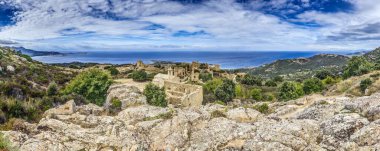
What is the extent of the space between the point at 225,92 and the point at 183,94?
31.5ft

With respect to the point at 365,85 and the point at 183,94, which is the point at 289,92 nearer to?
the point at 365,85

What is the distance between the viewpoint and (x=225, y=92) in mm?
54344

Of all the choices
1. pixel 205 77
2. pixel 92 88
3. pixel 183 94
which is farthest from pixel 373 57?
pixel 92 88

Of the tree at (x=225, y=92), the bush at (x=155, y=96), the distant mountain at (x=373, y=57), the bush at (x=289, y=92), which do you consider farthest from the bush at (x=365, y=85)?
the distant mountain at (x=373, y=57)

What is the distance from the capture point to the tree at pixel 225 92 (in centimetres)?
5296

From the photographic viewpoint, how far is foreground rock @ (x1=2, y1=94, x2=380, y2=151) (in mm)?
13680

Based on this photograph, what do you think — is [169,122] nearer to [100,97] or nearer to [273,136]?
[273,136]

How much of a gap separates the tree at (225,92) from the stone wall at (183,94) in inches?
153

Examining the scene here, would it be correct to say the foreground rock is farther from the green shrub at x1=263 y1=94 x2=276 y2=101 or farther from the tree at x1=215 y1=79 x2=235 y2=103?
the green shrub at x1=263 y1=94 x2=276 y2=101

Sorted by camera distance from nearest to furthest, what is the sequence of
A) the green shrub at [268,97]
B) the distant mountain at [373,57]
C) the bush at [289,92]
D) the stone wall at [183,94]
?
the stone wall at [183,94]
the bush at [289,92]
the green shrub at [268,97]
the distant mountain at [373,57]

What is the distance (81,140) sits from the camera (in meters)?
15.0

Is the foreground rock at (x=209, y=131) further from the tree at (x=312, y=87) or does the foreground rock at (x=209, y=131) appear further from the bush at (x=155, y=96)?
the tree at (x=312, y=87)

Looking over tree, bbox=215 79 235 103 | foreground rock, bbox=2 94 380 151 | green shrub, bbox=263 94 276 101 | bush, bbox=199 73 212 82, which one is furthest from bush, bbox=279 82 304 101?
foreground rock, bbox=2 94 380 151

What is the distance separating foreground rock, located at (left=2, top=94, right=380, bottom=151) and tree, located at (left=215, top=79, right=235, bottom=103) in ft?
113
